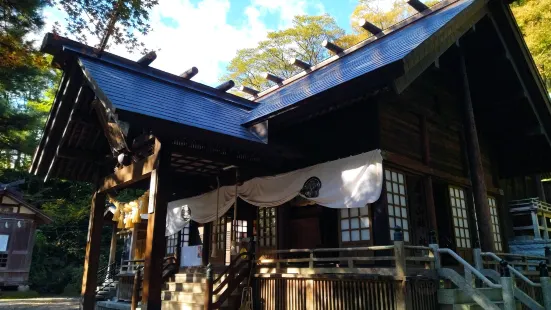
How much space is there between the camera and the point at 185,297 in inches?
350

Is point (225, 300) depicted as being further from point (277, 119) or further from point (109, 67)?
point (109, 67)

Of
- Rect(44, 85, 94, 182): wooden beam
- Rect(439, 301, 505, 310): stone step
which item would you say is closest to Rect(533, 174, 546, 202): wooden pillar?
Rect(439, 301, 505, 310): stone step

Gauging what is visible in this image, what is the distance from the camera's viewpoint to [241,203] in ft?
38.2

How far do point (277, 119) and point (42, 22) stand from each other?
22.1 feet

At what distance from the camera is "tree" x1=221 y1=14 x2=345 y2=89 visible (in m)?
28.9

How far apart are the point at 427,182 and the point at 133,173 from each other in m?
6.97

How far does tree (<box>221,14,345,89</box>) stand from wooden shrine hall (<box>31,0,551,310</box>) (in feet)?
53.8

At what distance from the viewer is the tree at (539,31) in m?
19.4

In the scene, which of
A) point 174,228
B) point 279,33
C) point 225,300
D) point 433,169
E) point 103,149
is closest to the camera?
point 225,300

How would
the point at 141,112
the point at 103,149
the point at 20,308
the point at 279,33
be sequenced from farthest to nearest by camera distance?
the point at 279,33
the point at 20,308
the point at 103,149
the point at 141,112

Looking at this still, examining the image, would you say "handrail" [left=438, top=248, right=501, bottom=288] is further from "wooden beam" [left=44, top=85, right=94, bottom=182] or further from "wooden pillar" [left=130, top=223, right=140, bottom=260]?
"wooden pillar" [left=130, top=223, right=140, bottom=260]

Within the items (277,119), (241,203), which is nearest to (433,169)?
(277,119)

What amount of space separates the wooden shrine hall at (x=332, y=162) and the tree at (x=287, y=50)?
16.4m

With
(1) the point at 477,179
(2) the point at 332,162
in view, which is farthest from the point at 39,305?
(1) the point at 477,179
